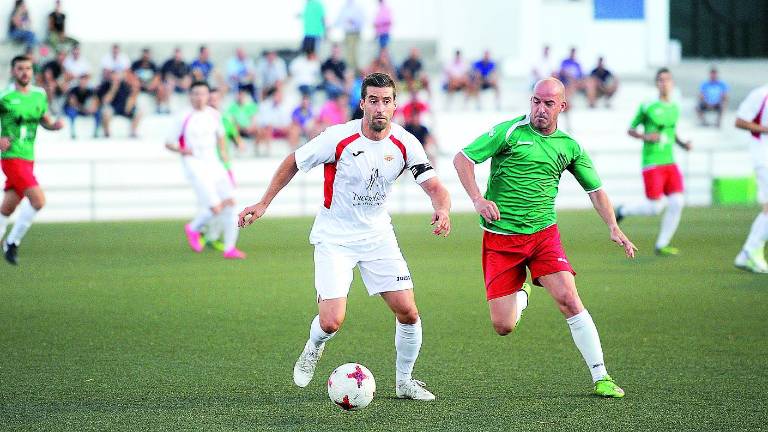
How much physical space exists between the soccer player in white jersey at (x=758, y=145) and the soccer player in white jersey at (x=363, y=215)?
672cm

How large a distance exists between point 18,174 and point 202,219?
3030mm

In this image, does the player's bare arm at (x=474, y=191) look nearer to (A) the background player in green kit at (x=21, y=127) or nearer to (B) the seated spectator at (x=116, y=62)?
(A) the background player in green kit at (x=21, y=127)

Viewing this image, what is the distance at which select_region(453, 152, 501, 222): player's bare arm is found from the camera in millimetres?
7504

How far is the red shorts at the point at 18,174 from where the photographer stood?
1443cm

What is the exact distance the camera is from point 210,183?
1619 centimetres

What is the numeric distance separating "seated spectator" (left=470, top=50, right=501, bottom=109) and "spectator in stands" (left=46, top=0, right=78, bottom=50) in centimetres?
971

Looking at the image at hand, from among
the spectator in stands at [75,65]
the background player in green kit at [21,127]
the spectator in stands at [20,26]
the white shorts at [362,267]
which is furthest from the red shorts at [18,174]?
the spectator in stands at [20,26]

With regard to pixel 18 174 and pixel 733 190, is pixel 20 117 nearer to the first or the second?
pixel 18 174

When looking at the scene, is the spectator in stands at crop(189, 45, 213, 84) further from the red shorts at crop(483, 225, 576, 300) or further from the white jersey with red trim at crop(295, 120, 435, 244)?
the white jersey with red trim at crop(295, 120, 435, 244)

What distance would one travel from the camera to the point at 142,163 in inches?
998

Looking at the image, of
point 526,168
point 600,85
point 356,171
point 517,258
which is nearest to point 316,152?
point 356,171

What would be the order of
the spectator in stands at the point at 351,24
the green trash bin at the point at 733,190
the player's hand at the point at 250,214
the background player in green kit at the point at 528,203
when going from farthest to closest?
1. the spectator in stands at the point at 351,24
2. the green trash bin at the point at 733,190
3. the background player in green kit at the point at 528,203
4. the player's hand at the point at 250,214

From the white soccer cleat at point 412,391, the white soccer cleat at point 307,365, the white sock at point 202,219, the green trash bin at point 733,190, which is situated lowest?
the green trash bin at point 733,190

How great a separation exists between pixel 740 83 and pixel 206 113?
69.8ft
